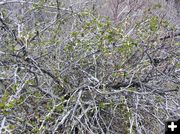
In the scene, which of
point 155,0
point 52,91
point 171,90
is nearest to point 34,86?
point 52,91

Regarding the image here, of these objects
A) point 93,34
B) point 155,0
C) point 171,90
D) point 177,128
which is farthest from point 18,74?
point 155,0

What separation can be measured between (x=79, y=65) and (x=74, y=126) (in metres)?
0.59

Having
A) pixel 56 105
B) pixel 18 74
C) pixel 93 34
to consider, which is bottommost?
pixel 56 105

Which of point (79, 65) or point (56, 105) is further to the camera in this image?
point (79, 65)

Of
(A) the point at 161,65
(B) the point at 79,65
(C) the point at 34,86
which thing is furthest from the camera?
(A) the point at 161,65

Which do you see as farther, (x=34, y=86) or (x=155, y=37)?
(x=155, y=37)

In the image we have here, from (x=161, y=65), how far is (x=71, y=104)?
37.9 inches

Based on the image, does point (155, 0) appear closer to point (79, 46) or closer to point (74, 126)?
point (79, 46)

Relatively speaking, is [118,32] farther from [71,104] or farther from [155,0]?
[155,0]

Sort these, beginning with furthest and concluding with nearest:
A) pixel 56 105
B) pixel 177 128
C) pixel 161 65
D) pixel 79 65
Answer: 1. pixel 161 65
2. pixel 79 65
3. pixel 56 105
4. pixel 177 128

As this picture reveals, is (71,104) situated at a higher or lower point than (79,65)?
lower

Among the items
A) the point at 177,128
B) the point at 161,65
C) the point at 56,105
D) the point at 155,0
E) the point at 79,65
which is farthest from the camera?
the point at 155,0

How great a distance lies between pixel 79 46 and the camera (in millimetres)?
3156

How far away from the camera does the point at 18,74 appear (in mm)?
2928
